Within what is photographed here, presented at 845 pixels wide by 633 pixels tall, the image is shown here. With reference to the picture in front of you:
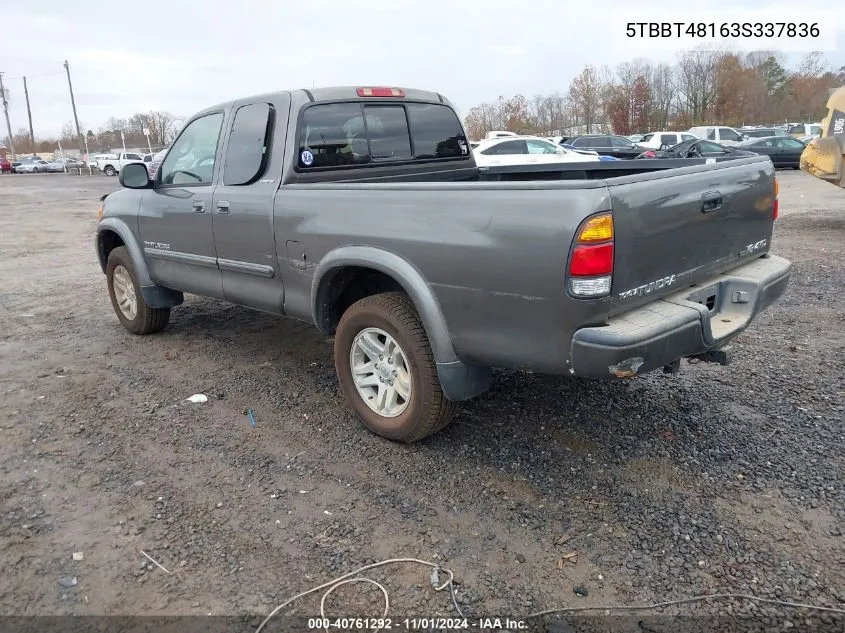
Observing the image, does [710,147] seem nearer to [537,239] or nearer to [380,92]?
[380,92]

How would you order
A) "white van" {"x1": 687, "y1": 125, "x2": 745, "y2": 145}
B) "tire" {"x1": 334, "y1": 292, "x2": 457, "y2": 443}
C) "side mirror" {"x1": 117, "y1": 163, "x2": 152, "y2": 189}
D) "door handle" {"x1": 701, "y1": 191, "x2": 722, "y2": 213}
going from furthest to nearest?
"white van" {"x1": 687, "y1": 125, "x2": 745, "y2": 145}
"side mirror" {"x1": 117, "y1": 163, "x2": 152, "y2": 189}
"tire" {"x1": 334, "y1": 292, "x2": 457, "y2": 443}
"door handle" {"x1": 701, "y1": 191, "x2": 722, "y2": 213}

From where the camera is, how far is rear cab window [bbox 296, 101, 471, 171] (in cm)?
423

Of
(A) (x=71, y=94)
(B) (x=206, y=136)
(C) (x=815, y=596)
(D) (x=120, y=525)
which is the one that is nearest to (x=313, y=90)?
(B) (x=206, y=136)

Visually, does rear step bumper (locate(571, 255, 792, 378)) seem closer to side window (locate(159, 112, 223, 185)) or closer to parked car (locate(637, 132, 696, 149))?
side window (locate(159, 112, 223, 185))

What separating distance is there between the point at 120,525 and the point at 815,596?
9.88 feet

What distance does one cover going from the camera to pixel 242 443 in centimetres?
392

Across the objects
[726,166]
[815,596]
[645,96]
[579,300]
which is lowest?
[815,596]

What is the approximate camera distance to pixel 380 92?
15.1 feet

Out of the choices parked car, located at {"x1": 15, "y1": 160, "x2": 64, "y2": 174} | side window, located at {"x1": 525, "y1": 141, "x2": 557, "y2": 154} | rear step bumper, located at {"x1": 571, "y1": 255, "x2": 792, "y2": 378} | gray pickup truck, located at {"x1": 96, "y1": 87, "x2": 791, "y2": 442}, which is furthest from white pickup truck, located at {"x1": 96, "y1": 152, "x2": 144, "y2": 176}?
rear step bumper, located at {"x1": 571, "y1": 255, "x2": 792, "y2": 378}

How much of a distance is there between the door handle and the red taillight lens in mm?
792

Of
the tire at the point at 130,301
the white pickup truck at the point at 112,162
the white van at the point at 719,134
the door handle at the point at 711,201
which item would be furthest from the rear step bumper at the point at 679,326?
the white pickup truck at the point at 112,162

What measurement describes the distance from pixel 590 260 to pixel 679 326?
0.60 m

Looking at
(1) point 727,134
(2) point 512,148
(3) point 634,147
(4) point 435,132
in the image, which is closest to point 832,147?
(4) point 435,132

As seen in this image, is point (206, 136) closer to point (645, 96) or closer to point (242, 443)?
point (242, 443)
